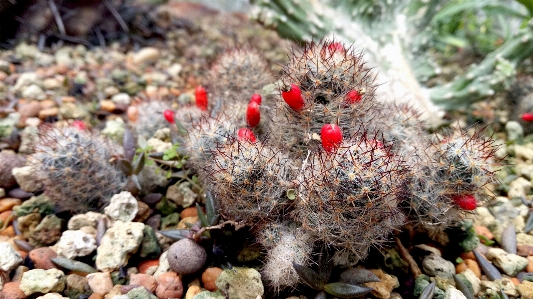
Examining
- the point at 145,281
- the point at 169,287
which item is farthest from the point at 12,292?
the point at 169,287

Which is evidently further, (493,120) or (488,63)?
(493,120)

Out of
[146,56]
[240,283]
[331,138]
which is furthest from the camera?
[146,56]

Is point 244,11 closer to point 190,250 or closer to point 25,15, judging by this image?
point 25,15

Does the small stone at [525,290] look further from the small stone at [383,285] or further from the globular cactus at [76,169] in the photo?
the globular cactus at [76,169]

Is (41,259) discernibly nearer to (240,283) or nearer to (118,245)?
(118,245)

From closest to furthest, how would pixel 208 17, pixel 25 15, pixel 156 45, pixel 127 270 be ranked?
1. pixel 127 270
2. pixel 25 15
3. pixel 156 45
4. pixel 208 17

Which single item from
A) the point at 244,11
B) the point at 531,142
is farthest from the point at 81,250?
the point at 244,11
